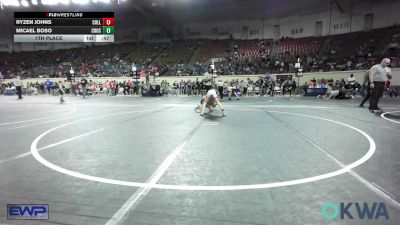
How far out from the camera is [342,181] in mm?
3951

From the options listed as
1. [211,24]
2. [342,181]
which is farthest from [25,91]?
[342,181]

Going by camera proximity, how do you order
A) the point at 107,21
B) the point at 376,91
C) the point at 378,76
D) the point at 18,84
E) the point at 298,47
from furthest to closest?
the point at 298,47, the point at 18,84, the point at 107,21, the point at 376,91, the point at 378,76

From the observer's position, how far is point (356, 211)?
3102mm

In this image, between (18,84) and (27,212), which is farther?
(18,84)

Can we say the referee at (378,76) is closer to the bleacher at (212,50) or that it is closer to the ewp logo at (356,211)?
the ewp logo at (356,211)

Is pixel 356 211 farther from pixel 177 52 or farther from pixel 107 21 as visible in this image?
pixel 177 52

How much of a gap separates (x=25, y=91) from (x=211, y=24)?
25.6m

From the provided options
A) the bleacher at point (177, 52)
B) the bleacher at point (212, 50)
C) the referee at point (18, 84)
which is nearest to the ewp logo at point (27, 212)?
the referee at point (18, 84)
